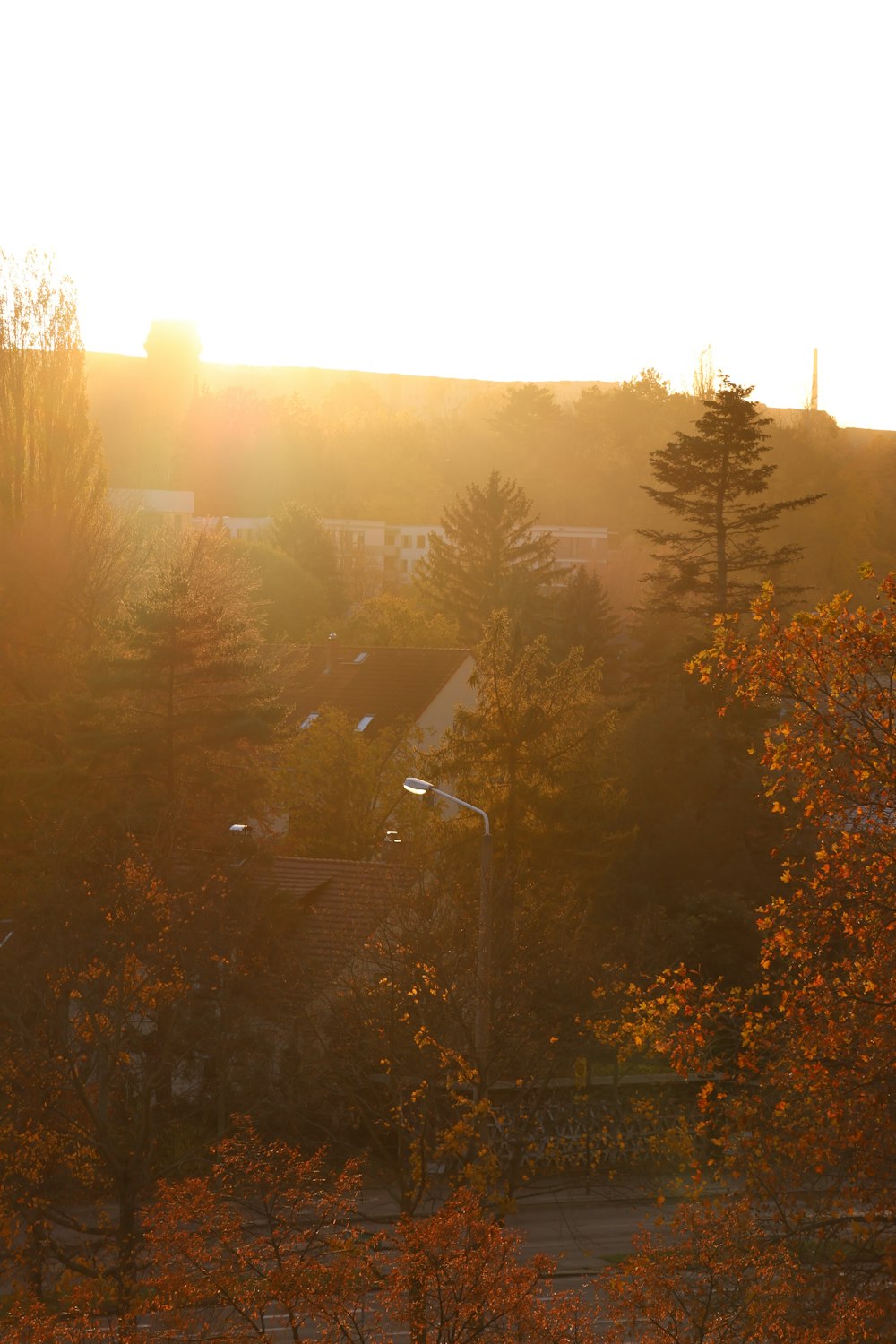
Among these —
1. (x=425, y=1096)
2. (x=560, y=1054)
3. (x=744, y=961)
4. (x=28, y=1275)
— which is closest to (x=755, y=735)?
(x=744, y=961)

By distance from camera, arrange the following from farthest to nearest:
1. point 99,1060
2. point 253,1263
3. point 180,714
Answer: point 180,714, point 99,1060, point 253,1263

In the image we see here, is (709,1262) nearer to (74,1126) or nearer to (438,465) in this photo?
(74,1126)

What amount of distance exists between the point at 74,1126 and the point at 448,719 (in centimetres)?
2777

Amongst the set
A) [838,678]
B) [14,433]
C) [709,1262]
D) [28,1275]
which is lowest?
[28,1275]

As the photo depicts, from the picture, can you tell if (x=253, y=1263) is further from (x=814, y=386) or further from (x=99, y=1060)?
(x=814, y=386)

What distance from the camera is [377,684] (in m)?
44.3

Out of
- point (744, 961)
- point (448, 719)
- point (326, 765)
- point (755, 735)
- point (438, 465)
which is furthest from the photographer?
point (438, 465)

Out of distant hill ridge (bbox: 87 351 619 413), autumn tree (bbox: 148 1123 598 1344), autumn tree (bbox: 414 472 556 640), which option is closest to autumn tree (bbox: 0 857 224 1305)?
autumn tree (bbox: 148 1123 598 1344)

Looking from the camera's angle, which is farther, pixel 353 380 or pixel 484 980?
pixel 353 380

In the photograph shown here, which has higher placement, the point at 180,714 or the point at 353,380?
the point at 353,380

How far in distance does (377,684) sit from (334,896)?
1790 centimetres

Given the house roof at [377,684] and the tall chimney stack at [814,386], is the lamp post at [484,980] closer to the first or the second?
the house roof at [377,684]

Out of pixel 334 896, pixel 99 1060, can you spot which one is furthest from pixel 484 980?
pixel 334 896

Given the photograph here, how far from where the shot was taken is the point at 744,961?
2884cm
